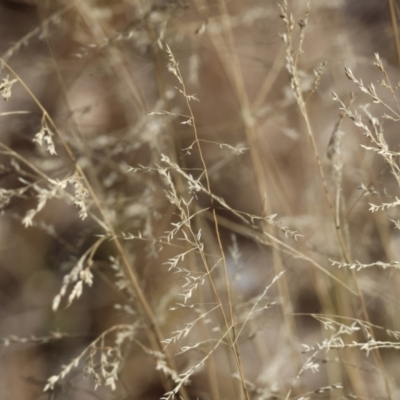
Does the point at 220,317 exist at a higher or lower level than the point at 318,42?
lower

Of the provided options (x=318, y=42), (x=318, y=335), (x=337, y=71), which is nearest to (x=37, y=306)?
(x=318, y=335)

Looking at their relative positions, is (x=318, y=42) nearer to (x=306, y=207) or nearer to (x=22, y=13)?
(x=306, y=207)

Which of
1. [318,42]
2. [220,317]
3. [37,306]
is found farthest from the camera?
[318,42]

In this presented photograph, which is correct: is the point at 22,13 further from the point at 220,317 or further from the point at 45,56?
the point at 220,317

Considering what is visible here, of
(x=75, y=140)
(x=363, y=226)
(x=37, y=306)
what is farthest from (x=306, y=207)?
(x=37, y=306)

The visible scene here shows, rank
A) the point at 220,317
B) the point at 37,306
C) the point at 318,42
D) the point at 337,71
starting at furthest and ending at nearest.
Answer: the point at 318,42
the point at 37,306
the point at 337,71
the point at 220,317

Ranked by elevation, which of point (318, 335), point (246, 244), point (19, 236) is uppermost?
A: point (19, 236)

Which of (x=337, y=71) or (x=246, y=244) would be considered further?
(x=246, y=244)
